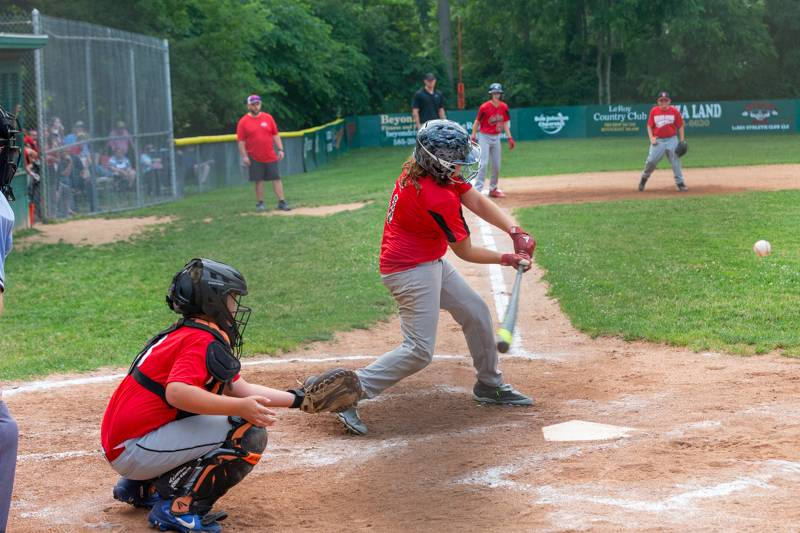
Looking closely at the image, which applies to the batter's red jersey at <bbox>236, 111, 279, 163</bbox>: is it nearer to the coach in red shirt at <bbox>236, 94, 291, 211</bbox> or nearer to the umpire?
the coach in red shirt at <bbox>236, 94, 291, 211</bbox>

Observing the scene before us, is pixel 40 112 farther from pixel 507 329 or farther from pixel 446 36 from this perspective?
pixel 446 36

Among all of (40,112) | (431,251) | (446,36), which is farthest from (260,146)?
(446,36)

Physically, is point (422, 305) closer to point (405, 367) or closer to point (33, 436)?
point (405, 367)

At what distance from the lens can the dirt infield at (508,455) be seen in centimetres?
480

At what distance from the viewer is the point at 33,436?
247 inches

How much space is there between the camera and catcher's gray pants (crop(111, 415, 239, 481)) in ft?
15.1

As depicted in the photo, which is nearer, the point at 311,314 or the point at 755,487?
the point at 755,487

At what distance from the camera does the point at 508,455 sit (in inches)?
225

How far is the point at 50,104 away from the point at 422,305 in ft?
44.4

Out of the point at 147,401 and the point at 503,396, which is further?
the point at 503,396

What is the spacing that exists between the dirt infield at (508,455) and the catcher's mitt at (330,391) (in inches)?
15.2

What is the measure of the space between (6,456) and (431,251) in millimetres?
3135

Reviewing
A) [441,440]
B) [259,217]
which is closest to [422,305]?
[441,440]


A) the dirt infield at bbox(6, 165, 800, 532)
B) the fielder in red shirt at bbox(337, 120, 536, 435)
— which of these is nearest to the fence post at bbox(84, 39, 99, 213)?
the dirt infield at bbox(6, 165, 800, 532)
